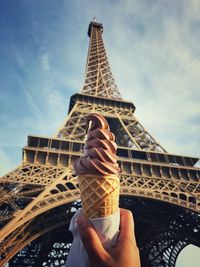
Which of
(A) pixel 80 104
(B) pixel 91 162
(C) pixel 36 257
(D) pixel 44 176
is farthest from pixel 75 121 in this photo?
(B) pixel 91 162

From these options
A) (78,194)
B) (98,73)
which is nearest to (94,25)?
(98,73)

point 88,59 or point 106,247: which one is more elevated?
point 88,59

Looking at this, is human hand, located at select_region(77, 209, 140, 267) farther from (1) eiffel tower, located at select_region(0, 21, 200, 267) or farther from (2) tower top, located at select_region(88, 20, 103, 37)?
(2) tower top, located at select_region(88, 20, 103, 37)

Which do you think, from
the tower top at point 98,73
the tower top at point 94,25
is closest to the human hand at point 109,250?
the tower top at point 98,73

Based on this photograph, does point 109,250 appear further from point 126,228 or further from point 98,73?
point 98,73

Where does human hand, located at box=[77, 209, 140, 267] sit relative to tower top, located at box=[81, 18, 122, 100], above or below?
below

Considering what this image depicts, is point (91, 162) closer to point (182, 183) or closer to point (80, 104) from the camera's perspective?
point (182, 183)

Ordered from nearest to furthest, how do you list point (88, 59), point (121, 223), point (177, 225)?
point (121, 223)
point (177, 225)
point (88, 59)

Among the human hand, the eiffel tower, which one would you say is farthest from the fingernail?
the eiffel tower
